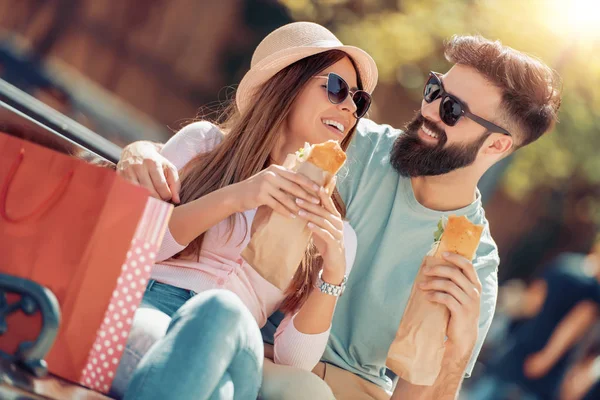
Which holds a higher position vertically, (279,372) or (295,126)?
(295,126)

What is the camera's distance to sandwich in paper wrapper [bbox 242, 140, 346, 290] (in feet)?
8.04

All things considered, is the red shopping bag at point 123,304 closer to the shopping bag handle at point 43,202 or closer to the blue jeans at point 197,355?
the blue jeans at point 197,355

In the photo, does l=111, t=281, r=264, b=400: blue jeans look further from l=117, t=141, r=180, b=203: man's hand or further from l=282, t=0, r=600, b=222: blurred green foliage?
l=282, t=0, r=600, b=222: blurred green foliage

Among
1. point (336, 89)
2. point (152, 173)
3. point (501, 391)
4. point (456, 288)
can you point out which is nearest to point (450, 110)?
point (336, 89)

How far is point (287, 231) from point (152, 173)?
450 mm

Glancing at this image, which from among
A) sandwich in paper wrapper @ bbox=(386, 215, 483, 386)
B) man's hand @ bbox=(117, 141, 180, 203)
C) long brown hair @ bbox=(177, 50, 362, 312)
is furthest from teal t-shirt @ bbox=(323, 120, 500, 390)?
man's hand @ bbox=(117, 141, 180, 203)

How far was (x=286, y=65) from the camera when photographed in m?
2.98

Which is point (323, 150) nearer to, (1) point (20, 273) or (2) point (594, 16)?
(1) point (20, 273)

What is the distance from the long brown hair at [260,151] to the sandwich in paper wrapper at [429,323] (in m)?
0.38

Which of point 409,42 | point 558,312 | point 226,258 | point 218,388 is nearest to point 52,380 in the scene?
point 218,388

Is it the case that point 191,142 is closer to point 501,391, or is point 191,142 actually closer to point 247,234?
point 247,234

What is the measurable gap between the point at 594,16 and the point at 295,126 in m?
5.74

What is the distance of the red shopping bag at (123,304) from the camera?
6.31 ft

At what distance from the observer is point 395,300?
125 inches
